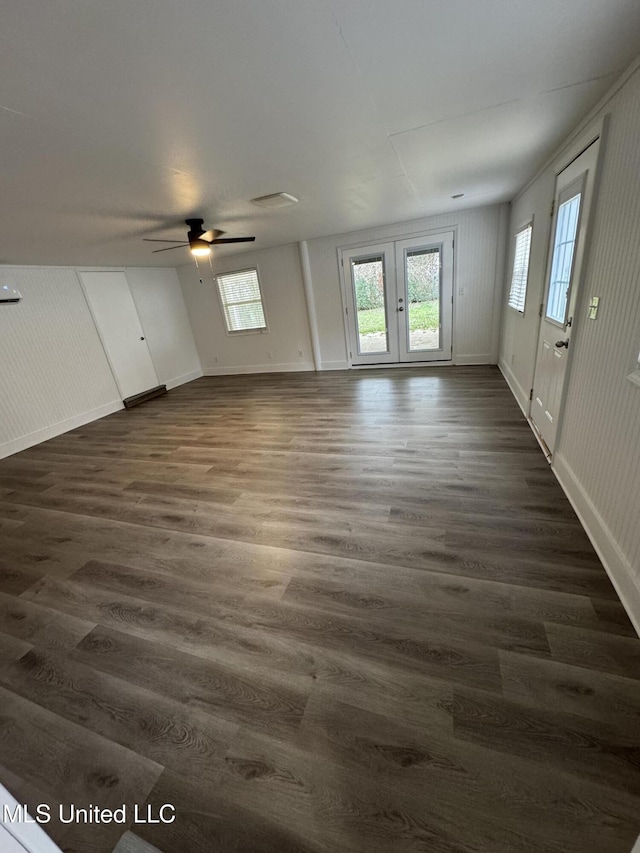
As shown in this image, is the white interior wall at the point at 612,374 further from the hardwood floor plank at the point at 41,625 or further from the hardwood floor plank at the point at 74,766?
the hardwood floor plank at the point at 41,625

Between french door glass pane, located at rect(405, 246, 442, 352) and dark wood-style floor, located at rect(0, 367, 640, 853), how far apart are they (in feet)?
11.2

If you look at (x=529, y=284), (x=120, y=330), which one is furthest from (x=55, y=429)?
(x=529, y=284)

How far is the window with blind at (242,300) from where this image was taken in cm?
671

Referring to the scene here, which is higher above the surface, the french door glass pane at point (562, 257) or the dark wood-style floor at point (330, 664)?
the french door glass pane at point (562, 257)

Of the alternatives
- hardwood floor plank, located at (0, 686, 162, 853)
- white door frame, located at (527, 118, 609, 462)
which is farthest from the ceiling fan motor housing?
hardwood floor plank, located at (0, 686, 162, 853)

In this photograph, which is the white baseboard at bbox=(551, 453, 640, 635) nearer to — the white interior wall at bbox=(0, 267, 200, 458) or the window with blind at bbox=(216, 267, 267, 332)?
the window with blind at bbox=(216, 267, 267, 332)

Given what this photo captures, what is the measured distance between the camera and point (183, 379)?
292 inches

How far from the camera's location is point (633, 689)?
127 cm

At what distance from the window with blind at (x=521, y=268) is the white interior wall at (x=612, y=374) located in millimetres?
1827

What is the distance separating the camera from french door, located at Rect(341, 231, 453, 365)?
5539 millimetres

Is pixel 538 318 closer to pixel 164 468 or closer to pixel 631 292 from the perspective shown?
pixel 631 292

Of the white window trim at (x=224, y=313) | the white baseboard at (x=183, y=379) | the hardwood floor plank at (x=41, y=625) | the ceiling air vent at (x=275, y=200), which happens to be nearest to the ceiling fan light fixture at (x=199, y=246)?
the ceiling air vent at (x=275, y=200)

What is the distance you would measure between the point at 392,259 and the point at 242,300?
10.3ft

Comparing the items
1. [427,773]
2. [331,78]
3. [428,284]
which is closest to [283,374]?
[428,284]
